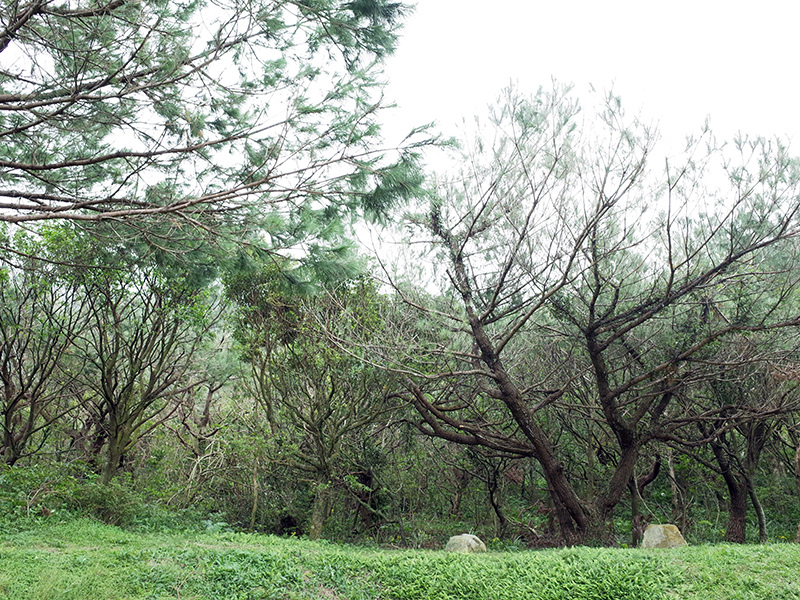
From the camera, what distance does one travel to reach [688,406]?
8.73 m

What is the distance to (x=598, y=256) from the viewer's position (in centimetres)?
684

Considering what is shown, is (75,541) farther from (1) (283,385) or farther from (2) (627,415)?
(2) (627,415)

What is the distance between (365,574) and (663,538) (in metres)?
4.38

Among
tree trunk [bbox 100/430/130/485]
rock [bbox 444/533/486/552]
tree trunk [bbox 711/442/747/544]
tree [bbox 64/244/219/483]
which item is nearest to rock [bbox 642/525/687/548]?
rock [bbox 444/533/486/552]

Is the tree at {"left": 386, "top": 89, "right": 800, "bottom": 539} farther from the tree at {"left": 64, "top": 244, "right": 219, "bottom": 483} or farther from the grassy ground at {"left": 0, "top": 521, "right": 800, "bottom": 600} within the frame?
the tree at {"left": 64, "top": 244, "right": 219, "bottom": 483}

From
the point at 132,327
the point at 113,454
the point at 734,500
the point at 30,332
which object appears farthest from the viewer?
the point at 734,500

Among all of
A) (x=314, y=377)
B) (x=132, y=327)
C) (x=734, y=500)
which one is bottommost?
(x=734, y=500)


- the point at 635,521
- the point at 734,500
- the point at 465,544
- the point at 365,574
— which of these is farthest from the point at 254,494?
the point at 734,500

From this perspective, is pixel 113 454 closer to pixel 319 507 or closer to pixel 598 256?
pixel 319 507

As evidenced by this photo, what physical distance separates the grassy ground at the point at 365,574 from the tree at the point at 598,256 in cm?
227

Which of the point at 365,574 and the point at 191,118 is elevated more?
the point at 191,118

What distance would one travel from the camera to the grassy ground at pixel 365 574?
434cm

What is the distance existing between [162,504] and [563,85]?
819 cm

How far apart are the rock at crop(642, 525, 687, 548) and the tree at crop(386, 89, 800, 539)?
1.97ft
